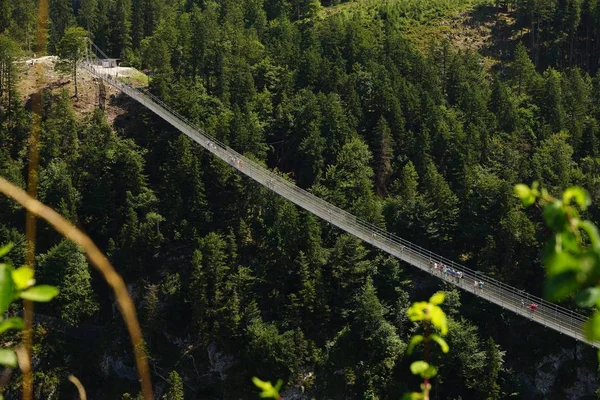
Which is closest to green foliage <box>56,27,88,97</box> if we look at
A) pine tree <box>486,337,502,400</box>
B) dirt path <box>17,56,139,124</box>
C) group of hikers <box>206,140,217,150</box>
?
dirt path <box>17,56,139,124</box>

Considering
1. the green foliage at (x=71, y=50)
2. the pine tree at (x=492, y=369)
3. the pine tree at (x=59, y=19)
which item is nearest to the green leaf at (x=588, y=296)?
the pine tree at (x=492, y=369)

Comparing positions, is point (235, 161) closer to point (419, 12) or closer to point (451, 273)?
point (451, 273)

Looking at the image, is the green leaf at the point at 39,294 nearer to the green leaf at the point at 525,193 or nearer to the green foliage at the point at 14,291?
the green foliage at the point at 14,291

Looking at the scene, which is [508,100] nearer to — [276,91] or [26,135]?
[276,91]

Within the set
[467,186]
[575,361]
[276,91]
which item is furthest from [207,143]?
[575,361]

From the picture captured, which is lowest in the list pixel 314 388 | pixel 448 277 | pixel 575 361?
pixel 314 388

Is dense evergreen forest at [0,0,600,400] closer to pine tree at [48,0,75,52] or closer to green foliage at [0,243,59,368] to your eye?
pine tree at [48,0,75,52]

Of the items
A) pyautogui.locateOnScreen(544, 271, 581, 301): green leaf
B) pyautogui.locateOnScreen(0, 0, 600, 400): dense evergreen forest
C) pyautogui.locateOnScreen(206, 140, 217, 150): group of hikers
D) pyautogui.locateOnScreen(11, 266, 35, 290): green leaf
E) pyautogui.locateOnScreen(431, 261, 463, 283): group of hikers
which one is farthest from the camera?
pyautogui.locateOnScreen(206, 140, 217, 150): group of hikers

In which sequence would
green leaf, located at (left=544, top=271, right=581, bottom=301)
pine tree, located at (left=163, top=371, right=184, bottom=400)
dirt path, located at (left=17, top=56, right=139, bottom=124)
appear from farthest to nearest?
dirt path, located at (left=17, top=56, right=139, bottom=124)
pine tree, located at (left=163, top=371, right=184, bottom=400)
green leaf, located at (left=544, top=271, right=581, bottom=301)
